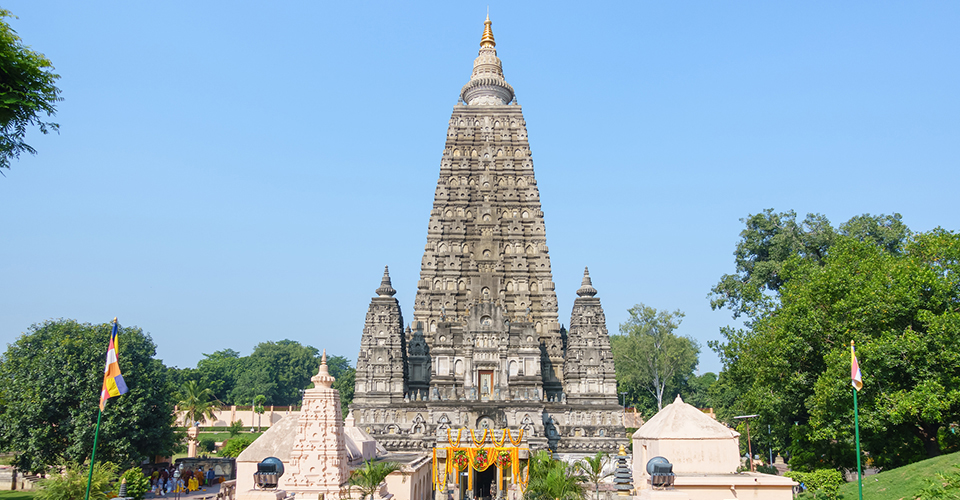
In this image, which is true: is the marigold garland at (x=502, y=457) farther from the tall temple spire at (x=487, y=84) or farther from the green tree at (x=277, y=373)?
the green tree at (x=277, y=373)

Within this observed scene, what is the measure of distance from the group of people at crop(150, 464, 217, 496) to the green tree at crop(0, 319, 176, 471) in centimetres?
144

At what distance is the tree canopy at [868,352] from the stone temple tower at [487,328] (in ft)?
50.5

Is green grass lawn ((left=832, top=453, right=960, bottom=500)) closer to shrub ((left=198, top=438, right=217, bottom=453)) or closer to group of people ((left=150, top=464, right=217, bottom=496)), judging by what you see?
group of people ((left=150, top=464, right=217, bottom=496))

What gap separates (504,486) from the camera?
1407 inches

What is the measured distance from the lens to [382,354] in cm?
4756

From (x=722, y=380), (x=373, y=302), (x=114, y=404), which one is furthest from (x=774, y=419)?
(x=114, y=404)

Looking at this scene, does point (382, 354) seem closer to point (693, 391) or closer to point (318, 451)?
point (318, 451)

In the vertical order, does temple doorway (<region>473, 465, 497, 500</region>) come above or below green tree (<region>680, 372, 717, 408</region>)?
below

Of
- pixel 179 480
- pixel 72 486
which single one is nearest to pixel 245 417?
pixel 179 480

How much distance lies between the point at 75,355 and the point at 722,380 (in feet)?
116

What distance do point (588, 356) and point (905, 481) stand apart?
2751cm

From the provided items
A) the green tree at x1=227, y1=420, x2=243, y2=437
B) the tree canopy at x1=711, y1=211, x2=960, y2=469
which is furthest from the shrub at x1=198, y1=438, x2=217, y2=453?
the tree canopy at x1=711, y1=211, x2=960, y2=469

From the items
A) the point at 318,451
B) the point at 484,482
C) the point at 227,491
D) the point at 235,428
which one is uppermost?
the point at 318,451

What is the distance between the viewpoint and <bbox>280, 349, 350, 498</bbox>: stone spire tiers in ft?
54.6
